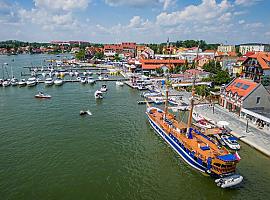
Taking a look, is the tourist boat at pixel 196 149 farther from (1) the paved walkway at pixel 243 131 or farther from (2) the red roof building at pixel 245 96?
(2) the red roof building at pixel 245 96

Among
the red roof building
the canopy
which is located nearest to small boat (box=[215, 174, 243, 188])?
the canopy

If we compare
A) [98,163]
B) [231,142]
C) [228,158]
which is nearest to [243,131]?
[231,142]

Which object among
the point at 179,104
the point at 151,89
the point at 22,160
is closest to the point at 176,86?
the point at 151,89

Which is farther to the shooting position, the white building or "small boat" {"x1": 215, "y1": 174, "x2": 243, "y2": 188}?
the white building

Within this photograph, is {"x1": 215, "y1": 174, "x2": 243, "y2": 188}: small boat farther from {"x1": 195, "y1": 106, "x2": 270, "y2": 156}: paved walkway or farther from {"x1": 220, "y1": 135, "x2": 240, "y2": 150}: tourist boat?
{"x1": 195, "y1": 106, "x2": 270, "y2": 156}: paved walkway

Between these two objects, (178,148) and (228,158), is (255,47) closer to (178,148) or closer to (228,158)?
(178,148)

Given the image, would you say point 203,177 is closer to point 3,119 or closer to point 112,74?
point 3,119

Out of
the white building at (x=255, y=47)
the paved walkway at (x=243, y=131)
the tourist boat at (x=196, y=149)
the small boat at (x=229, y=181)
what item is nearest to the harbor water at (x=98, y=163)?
the small boat at (x=229, y=181)
